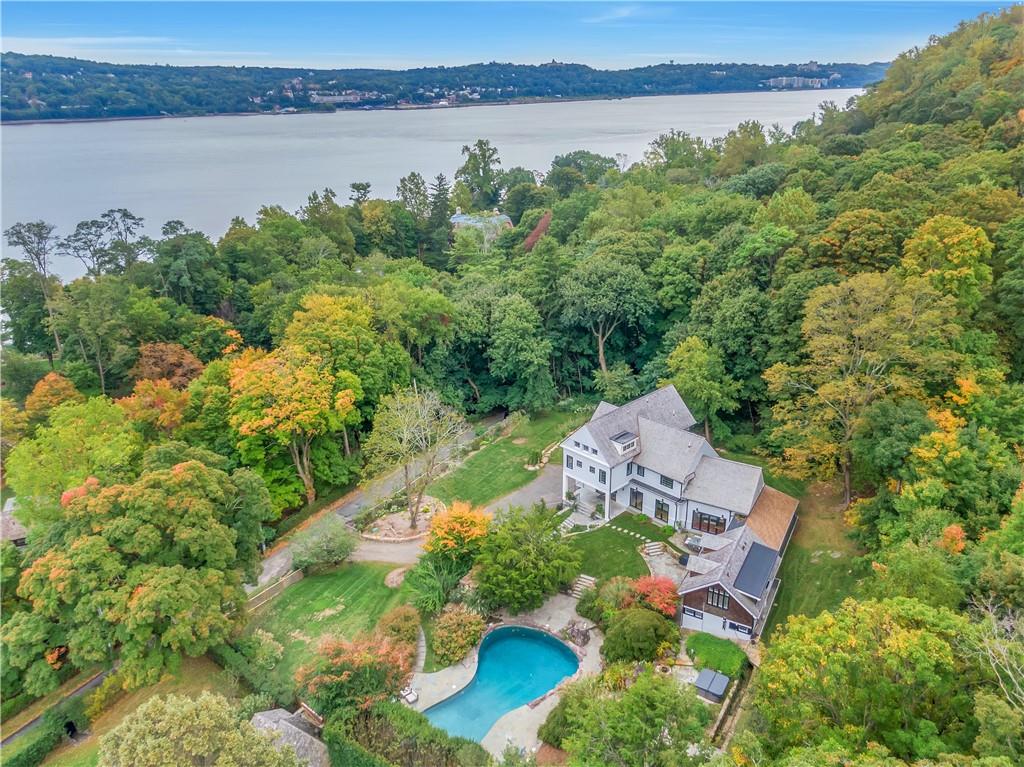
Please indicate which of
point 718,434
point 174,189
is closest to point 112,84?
point 174,189

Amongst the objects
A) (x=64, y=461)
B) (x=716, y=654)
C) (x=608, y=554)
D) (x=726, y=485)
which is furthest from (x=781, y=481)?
(x=64, y=461)

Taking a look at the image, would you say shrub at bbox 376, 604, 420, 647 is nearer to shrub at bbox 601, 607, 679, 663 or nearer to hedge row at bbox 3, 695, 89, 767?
shrub at bbox 601, 607, 679, 663

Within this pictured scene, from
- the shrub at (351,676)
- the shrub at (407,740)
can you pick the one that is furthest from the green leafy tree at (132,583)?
the shrub at (407,740)

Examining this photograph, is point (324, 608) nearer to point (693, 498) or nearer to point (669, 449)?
point (693, 498)

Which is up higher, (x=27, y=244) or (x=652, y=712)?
(x=27, y=244)

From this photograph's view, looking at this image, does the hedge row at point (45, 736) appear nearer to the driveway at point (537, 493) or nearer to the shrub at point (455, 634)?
the shrub at point (455, 634)

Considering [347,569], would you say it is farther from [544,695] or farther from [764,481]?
[764,481]
